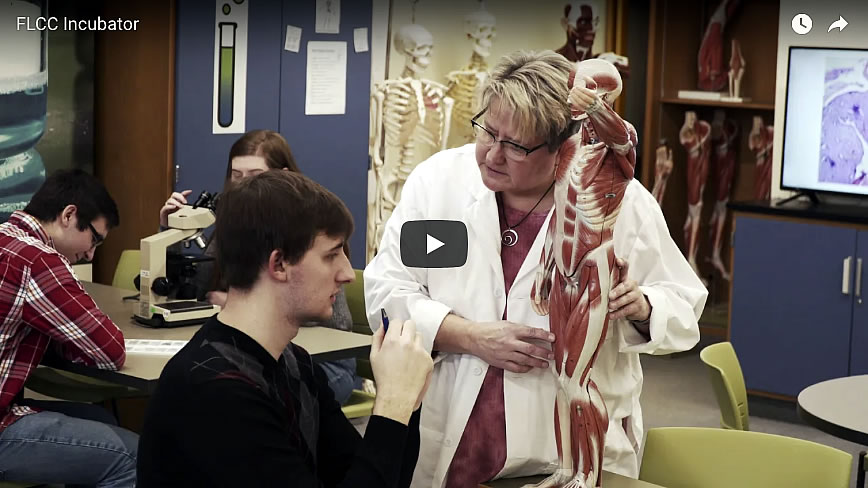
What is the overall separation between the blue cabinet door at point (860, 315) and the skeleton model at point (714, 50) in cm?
191

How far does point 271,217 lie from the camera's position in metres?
1.76

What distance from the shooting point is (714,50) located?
7.13 meters

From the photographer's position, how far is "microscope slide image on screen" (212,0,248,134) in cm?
529

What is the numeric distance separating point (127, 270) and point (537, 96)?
3091 millimetres

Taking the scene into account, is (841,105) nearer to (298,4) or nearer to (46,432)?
(298,4)

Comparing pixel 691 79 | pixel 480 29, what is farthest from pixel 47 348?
pixel 691 79

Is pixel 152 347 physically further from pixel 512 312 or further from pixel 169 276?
pixel 512 312

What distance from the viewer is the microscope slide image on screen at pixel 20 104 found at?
187 inches

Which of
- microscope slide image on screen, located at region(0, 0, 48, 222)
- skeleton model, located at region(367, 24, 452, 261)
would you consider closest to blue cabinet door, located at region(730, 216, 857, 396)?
skeleton model, located at region(367, 24, 452, 261)

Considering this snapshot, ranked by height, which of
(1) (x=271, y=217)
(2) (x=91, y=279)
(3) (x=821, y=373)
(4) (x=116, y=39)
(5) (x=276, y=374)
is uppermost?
(4) (x=116, y=39)

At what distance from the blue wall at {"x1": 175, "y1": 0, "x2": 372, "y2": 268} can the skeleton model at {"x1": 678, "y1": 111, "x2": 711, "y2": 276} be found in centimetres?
225

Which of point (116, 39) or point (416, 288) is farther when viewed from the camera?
point (116, 39)

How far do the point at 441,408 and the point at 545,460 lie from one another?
233 millimetres

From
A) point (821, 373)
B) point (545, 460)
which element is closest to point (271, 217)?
point (545, 460)
